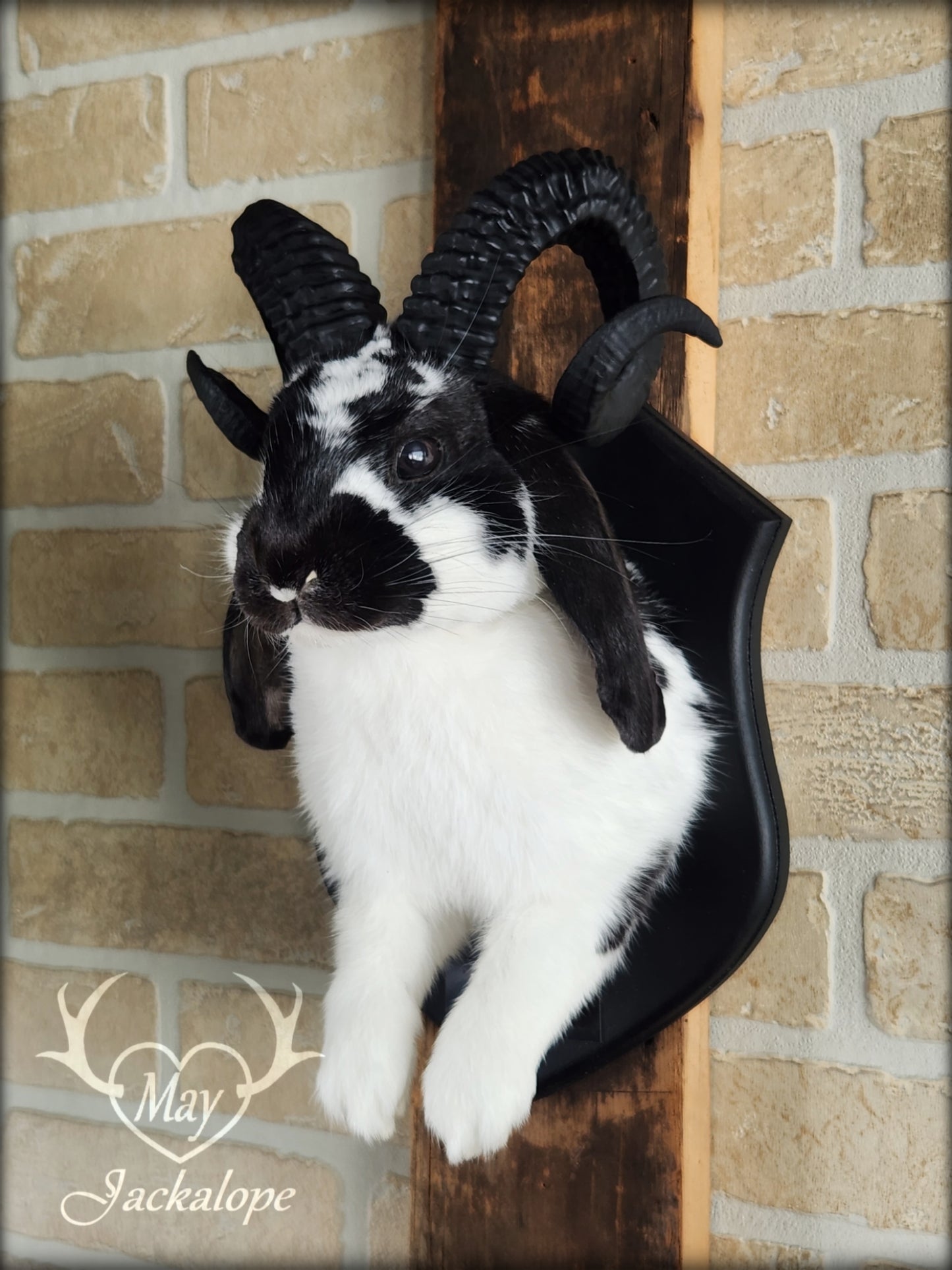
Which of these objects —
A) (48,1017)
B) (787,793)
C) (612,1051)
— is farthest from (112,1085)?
(787,793)

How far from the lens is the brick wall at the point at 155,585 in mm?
804

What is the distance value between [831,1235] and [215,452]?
650mm

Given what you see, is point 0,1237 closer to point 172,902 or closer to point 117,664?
point 172,902

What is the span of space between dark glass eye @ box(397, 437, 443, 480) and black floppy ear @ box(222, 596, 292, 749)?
0.15 m

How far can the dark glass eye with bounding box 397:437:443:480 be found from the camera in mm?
482

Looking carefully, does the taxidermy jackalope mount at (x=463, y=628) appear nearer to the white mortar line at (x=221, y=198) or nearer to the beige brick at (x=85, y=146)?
the white mortar line at (x=221, y=198)

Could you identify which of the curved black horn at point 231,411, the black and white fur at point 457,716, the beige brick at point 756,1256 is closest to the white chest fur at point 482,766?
the black and white fur at point 457,716

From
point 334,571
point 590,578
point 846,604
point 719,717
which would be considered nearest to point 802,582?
point 846,604

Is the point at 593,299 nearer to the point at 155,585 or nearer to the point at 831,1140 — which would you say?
the point at 155,585

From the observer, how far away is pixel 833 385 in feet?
2.23

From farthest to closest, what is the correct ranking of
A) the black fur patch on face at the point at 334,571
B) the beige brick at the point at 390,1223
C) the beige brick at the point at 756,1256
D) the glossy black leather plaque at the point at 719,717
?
the beige brick at the point at 390,1223 → the beige brick at the point at 756,1256 → the glossy black leather plaque at the point at 719,717 → the black fur patch on face at the point at 334,571

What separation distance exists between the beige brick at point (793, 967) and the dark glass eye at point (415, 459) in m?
0.37

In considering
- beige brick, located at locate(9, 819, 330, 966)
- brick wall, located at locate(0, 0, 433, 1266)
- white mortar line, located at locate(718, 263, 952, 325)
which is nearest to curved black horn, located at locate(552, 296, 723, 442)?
white mortar line, located at locate(718, 263, 952, 325)

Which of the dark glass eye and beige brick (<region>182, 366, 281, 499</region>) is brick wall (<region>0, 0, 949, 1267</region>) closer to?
beige brick (<region>182, 366, 281, 499</region>)
